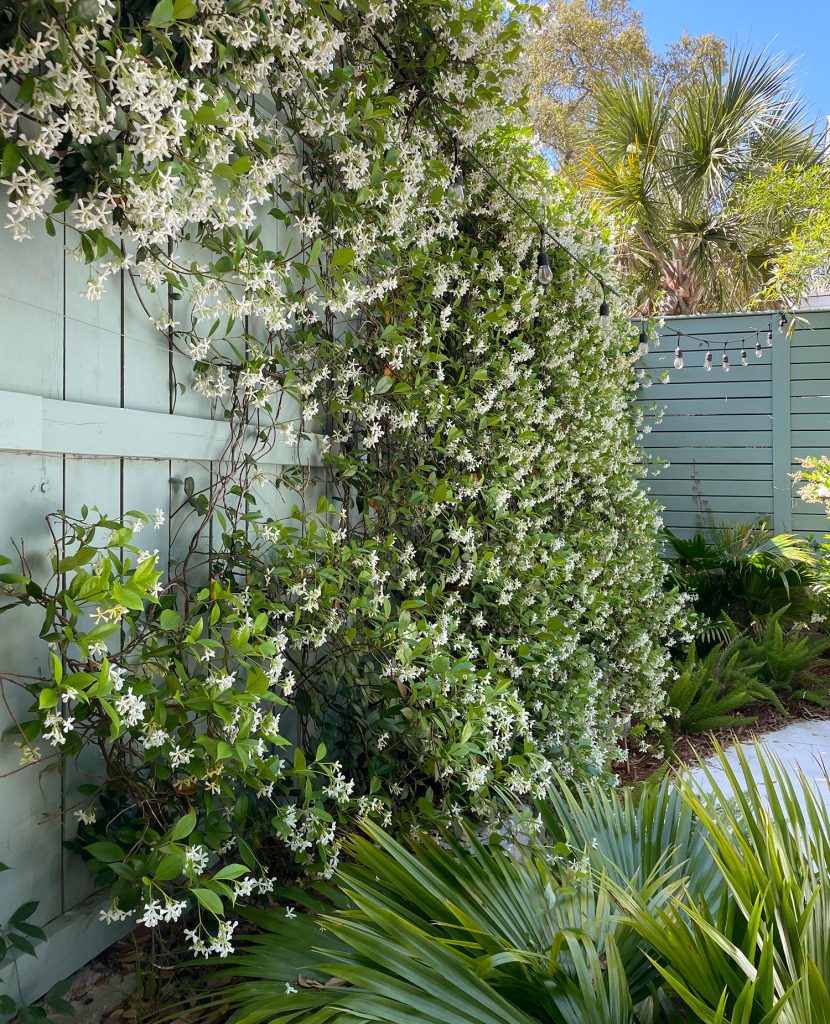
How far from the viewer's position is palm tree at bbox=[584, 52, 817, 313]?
8.19 metres

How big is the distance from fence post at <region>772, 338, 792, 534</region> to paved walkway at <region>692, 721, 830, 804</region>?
5.76ft

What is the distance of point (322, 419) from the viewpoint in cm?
222

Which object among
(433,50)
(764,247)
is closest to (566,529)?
(433,50)

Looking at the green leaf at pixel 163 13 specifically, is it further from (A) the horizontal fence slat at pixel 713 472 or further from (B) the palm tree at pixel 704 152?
(B) the palm tree at pixel 704 152

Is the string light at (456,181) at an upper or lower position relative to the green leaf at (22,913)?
upper

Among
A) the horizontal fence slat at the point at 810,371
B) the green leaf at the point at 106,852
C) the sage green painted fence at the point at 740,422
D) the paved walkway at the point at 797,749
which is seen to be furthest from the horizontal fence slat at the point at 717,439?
the green leaf at the point at 106,852

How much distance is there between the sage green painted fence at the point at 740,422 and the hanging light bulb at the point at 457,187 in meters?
3.25

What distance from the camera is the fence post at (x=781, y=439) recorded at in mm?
5668

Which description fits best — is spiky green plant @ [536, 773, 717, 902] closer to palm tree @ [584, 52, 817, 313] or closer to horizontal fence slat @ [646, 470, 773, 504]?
horizontal fence slat @ [646, 470, 773, 504]

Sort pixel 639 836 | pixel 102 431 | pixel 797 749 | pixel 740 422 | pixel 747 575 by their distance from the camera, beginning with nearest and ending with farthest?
pixel 102 431 < pixel 639 836 < pixel 797 749 < pixel 747 575 < pixel 740 422

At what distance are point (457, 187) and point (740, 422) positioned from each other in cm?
407

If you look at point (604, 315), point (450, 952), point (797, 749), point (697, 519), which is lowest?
point (797, 749)

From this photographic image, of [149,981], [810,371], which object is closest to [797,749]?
[810,371]

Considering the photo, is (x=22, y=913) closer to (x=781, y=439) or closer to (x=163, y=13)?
(x=163, y=13)
